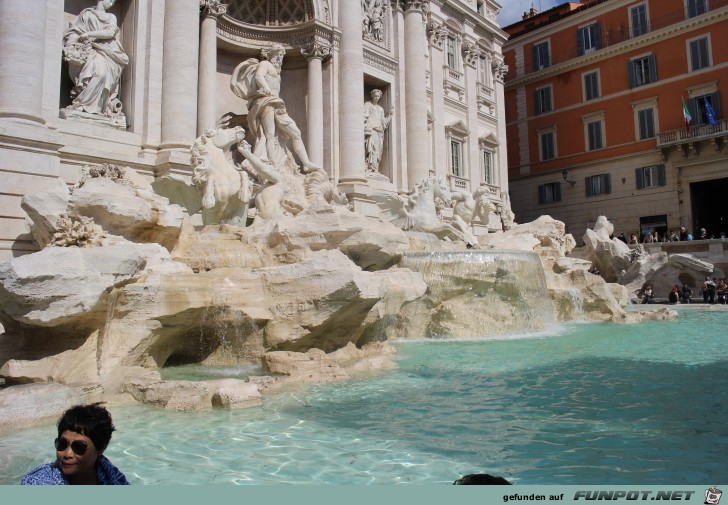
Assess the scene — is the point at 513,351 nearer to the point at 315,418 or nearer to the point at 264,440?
the point at 315,418

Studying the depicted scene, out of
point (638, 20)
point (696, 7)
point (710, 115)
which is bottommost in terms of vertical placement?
point (710, 115)

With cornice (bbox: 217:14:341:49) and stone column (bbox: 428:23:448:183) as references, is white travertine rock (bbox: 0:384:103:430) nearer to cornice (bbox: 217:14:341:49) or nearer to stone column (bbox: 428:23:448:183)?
cornice (bbox: 217:14:341:49)

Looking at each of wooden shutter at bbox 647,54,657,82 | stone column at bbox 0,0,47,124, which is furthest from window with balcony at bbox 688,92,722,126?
stone column at bbox 0,0,47,124

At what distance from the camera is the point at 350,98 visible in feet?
50.9

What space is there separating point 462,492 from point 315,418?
268 cm

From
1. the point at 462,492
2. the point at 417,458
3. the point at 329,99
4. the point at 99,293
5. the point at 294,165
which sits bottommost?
the point at 417,458

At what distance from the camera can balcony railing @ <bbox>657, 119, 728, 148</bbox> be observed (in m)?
21.5

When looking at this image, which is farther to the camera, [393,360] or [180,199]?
[180,199]

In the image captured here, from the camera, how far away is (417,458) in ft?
10.9

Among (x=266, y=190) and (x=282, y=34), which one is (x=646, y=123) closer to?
(x=282, y=34)

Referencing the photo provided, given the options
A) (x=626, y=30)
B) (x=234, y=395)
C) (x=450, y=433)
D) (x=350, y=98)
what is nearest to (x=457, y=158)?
(x=350, y=98)

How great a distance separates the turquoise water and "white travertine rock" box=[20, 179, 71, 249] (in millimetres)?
3160

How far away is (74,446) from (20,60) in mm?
9310

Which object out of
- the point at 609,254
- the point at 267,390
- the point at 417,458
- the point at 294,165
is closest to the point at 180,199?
the point at 294,165
